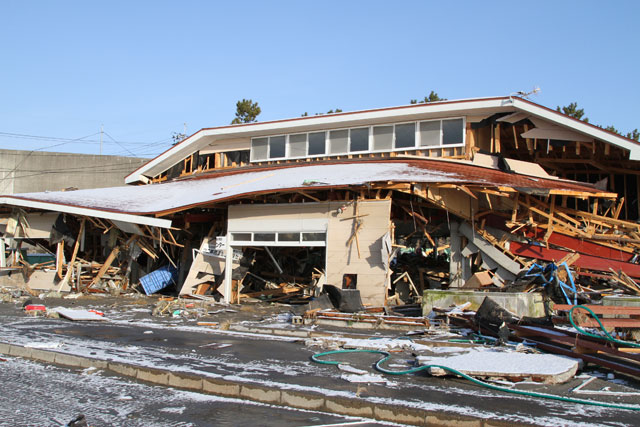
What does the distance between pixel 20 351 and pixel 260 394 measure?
4765mm

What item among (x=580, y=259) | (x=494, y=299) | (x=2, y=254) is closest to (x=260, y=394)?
(x=494, y=299)

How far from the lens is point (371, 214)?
15.5 m

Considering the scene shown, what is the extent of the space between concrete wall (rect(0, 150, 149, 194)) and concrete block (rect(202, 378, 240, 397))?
123 ft

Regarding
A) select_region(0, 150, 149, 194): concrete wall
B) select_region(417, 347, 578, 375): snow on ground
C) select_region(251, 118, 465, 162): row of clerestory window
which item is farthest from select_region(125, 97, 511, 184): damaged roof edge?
select_region(0, 150, 149, 194): concrete wall

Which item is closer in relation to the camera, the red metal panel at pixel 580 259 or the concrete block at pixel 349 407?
the concrete block at pixel 349 407

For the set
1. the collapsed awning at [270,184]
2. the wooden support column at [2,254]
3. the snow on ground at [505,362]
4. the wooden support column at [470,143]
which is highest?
the wooden support column at [470,143]

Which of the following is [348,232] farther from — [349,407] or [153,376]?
[349,407]

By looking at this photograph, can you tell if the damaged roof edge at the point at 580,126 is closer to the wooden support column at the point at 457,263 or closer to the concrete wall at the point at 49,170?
the wooden support column at the point at 457,263

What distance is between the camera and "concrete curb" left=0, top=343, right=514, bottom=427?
5.54m

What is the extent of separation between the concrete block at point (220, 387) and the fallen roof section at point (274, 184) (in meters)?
8.72

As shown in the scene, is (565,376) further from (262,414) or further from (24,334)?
(24,334)

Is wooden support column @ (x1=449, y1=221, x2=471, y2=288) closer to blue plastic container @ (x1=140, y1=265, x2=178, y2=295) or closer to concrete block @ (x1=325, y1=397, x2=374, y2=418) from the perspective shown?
blue plastic container @ (x1=140, y1=265, x2=178, y2=295)

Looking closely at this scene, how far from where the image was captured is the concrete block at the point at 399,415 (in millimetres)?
5578

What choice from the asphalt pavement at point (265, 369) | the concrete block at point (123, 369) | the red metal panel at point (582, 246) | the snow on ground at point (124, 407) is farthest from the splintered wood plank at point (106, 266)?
the red metal panel at point (582, 246)
